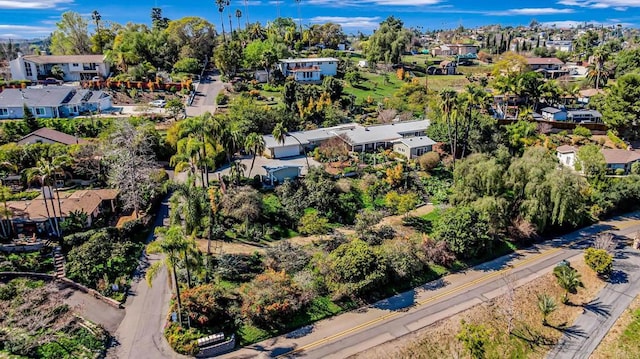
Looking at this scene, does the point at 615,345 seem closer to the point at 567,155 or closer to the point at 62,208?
the point at 567,155

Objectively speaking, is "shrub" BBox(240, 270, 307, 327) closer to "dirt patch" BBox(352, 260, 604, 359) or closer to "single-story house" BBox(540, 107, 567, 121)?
"dirt patch" BBox(352, 260, 604, 359)

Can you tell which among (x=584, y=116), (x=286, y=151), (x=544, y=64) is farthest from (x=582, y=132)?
(x=544, y=64)

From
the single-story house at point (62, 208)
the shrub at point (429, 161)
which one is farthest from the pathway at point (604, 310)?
the single-story house at point (62, 208)

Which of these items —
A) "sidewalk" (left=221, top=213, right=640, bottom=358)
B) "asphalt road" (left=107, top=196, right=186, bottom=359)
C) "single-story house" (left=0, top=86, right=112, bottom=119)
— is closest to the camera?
"asphalt road" (left=107, top=196, right=186, bottom=359)

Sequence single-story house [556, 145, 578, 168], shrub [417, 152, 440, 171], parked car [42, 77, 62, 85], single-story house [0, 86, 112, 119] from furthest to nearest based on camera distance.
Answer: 1. parked car [42, 77, 62, 85]
2. single-story house [0, 86, 112, 119]
3. single-story house [556, 145, 578, 168]
4. shrub [417, 152, 440, 171]

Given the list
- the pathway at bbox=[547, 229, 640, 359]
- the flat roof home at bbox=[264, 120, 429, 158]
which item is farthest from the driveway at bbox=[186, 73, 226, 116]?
the pathway at bbox=[547, 229, 640, 359]

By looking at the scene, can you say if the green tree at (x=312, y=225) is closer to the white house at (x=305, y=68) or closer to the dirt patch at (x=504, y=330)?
the dirt patch at (x=504, y=330)
